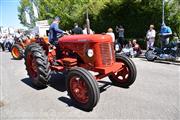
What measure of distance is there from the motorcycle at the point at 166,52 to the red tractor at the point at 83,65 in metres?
5.00

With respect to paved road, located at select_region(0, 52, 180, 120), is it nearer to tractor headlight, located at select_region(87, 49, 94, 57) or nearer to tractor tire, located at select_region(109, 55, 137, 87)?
tractor tire, located at select_region(109, 55, 137, 87)

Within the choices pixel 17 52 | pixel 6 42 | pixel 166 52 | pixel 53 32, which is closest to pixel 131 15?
pixel 166 52

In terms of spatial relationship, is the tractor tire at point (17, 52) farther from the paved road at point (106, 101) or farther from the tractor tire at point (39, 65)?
the tractor tire at point (39, 65)

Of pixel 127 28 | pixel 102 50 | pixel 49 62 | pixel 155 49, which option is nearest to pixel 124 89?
pixel 102 50

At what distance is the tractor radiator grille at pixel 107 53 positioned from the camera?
6.55 meters

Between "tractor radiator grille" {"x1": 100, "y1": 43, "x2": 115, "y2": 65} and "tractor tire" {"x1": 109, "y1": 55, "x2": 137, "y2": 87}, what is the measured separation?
547 mm

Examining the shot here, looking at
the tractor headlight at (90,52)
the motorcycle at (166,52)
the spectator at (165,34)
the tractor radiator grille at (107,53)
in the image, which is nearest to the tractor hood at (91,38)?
the tractor radiator grille at (107,53)

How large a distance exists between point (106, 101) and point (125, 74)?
50.4 inches

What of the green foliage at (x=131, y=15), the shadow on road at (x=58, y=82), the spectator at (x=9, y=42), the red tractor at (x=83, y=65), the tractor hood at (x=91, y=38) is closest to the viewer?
the red tractor at (x=83, y=65)

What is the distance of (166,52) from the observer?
12.0 meters

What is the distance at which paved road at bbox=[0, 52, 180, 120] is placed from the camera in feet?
18.7

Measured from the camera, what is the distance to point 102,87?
7.61 m

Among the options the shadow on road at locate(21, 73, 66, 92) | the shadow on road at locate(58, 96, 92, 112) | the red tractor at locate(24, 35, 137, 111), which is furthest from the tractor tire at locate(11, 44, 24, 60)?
the shadow on road at locate(58, 96, 92, 112)

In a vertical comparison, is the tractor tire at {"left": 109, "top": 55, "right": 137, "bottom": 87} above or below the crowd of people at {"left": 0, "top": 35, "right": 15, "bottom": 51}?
below
